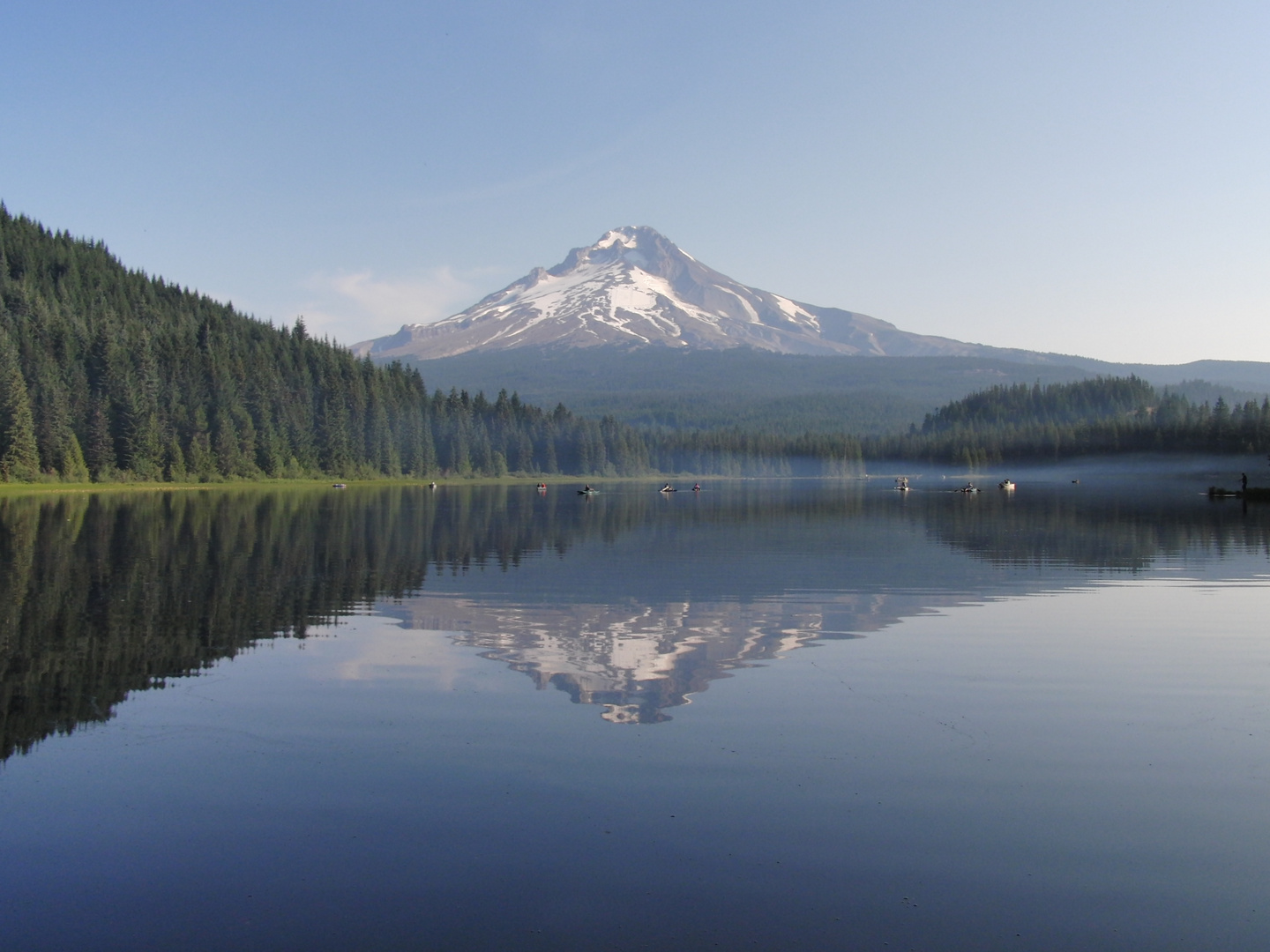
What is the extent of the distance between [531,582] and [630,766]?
2127 cm

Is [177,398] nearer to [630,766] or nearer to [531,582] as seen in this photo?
[531,582]

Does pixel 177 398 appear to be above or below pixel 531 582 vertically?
above

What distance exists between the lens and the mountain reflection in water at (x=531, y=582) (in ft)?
67.2

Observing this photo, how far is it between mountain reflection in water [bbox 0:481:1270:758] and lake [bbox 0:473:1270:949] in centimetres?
22

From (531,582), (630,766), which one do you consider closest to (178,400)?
(531,582)

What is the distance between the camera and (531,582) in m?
34.9

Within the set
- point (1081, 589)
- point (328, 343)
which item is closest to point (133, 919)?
point (1081, 589)

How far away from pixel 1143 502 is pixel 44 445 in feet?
379

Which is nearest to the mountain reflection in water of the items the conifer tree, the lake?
the lake

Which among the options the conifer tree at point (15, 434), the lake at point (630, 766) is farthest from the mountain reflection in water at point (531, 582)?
the conifer tree at point (15, 434)

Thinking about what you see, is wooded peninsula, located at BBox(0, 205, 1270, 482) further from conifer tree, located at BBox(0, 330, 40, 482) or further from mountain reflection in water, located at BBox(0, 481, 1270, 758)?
mountain reflection in water, located at BBox(0, 481, 1270, 758)

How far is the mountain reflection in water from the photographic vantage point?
67.2ft

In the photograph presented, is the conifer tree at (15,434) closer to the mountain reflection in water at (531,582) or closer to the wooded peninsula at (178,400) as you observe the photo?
the wooded peninsula at (178,400)

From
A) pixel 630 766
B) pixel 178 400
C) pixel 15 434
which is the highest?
pixel 178 400
